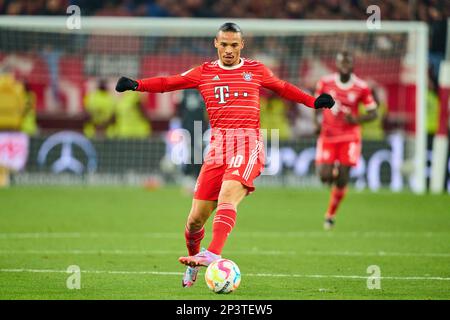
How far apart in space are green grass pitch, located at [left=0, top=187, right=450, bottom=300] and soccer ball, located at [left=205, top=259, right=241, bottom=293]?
0.12 meters

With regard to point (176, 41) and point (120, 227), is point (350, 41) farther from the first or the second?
point (120, 227)

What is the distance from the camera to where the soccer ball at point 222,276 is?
8.67 m

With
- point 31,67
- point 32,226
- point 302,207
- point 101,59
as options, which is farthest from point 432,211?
point 31,67

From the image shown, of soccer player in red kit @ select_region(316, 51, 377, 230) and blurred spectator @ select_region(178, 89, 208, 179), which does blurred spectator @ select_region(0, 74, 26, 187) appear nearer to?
blurred spectator @ select_region(178, 89, 208, 179)

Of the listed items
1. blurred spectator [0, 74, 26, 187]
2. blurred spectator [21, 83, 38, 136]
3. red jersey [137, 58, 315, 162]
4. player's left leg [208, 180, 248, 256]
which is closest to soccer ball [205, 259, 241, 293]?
player's left leg [208, 180, 248, 256]

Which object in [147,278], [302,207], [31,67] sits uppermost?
[31,67]

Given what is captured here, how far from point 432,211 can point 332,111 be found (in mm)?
3153

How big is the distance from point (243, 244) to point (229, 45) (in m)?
4.58

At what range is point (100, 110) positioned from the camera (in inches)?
949

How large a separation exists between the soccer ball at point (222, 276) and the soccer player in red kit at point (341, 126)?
7377mm

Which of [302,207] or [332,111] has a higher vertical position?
[332,111]

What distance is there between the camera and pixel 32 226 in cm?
1533

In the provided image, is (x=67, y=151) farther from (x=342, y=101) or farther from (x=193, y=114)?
(x=342, y=101)

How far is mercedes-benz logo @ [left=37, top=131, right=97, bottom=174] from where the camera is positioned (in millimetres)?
22219
